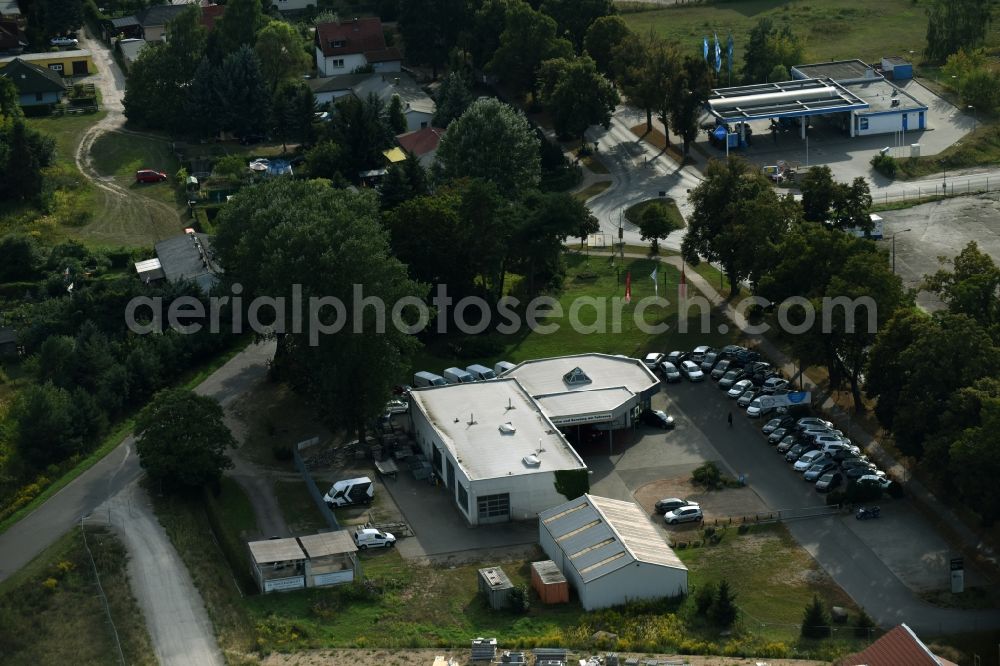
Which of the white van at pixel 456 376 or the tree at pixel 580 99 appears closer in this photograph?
the white van at pixel 456 376

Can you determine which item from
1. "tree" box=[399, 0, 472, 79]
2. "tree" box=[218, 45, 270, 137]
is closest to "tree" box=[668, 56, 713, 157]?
"tree" box=[399, 0, 472, 79]

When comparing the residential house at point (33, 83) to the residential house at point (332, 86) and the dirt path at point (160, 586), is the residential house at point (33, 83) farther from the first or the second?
the dirt path at point (160, 586)

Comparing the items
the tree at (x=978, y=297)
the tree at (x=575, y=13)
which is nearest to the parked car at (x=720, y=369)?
the tree at (x=978, y=297)

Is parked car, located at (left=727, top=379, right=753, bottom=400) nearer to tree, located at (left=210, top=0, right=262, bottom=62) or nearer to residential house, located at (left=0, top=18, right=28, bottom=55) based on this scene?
tree, located at (left=210, top=0, right=262, bottom=62)

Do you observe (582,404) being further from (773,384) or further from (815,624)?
(815,624)

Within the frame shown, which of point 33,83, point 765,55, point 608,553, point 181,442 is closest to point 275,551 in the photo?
point 181,442

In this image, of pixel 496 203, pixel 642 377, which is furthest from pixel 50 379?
pixel 642 377
